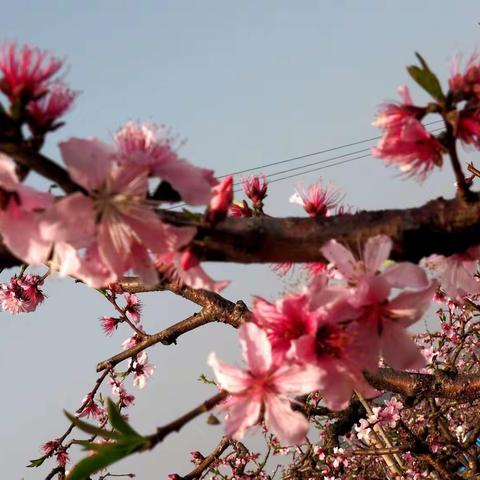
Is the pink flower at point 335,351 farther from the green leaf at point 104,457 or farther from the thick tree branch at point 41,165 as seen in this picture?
the thick tree branch at point 41,165

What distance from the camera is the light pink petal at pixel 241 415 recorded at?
106 cm

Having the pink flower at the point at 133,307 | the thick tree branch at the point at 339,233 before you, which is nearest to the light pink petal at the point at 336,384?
the thick tree branch at the point at 339,233

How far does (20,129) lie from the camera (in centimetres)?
94

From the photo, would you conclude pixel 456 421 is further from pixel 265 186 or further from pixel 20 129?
pixel 20 129

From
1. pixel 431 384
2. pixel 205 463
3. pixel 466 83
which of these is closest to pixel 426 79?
pixel 466 83

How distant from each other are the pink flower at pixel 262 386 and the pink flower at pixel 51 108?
0.54 metres

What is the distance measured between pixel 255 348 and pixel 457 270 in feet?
1.77

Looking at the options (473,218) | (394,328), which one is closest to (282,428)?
(394,328)

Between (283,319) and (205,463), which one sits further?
(205,463)

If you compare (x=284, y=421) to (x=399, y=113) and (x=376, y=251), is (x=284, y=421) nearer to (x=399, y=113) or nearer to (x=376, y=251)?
(x=376, y=251)

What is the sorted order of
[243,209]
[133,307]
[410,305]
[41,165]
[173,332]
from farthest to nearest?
[133,307], [173,332], [243,209], [410,305], [41,165]

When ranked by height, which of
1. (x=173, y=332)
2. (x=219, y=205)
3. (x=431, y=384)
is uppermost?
(x=173, y=332)

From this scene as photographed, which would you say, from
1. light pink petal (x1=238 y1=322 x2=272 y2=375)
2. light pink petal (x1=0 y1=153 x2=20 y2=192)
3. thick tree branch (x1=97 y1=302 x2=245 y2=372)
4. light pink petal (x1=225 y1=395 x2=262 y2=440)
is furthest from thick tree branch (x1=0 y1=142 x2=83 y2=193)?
thick tree branch (x1=97 y1=302 x2=245 y2=372)

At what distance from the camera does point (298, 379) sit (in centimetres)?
106
